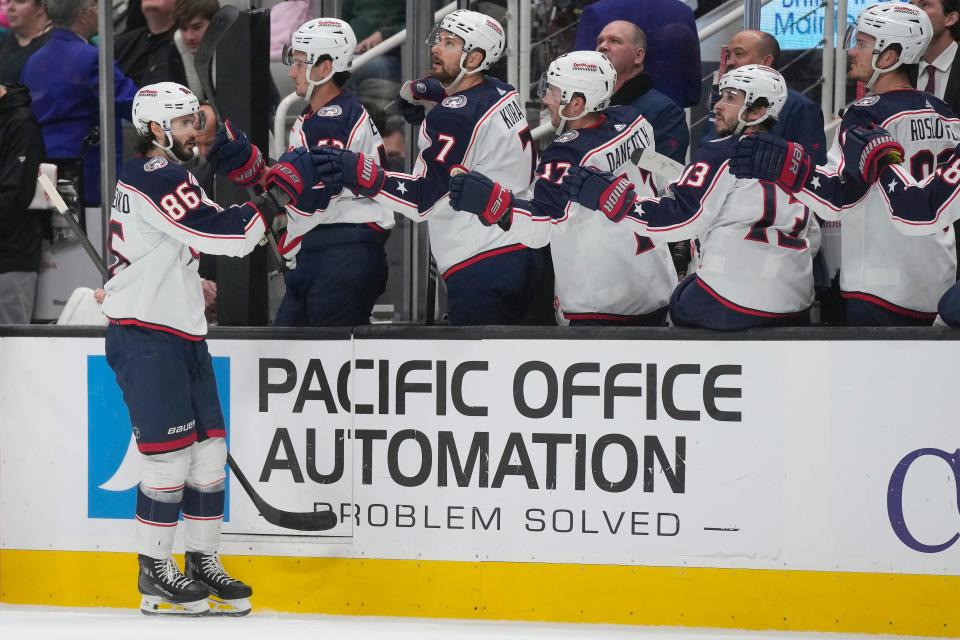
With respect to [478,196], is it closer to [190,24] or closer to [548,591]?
[548,591]

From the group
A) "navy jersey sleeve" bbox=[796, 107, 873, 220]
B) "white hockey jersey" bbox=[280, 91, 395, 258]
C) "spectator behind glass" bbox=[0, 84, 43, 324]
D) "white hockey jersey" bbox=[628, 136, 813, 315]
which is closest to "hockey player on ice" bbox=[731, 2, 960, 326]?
"navy jersey sleeve" bbox=[796, 107, 873, 220]

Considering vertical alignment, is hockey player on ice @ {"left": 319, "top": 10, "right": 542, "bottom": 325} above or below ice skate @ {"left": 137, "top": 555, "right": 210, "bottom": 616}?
above

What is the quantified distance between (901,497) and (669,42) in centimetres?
173

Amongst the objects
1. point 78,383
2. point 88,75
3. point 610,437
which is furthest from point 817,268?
Answer: point 88,75

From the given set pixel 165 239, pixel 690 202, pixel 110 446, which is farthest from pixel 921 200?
pixel 110 446

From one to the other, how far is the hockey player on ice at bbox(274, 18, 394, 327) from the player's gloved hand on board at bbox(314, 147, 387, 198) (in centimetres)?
17

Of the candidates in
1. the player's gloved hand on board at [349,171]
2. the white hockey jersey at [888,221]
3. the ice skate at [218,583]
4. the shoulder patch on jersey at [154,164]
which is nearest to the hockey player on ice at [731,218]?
the white hockey jersey at [888,221]

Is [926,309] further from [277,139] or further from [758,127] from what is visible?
[277,139]

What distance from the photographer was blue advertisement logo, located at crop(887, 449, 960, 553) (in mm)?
3859

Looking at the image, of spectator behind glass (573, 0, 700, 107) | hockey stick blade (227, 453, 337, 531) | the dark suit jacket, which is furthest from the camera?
spectator behind glass (573, 0, 700, 107)

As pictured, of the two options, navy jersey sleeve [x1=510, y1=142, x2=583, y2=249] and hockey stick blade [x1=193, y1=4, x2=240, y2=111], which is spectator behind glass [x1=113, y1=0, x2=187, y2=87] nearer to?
hockey stick blade [x1=193, y1=4, x2=240, y2=111]

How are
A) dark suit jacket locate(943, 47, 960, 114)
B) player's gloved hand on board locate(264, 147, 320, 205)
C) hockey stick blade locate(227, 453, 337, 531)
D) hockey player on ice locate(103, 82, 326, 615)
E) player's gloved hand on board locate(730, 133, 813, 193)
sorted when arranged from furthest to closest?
dark suit jacket locate(943, 47, 960, 114) < hockey stick blade locate(227, 453, 337, 531) < player's gloved hand on board locate(264, 147, 320, 205) < hockey player on ice locate(103, 82, 326, 615) < player's gloved hand on board locate(730, 133, 813, 193)

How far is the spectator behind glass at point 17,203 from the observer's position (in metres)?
5.07

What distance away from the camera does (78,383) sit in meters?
4.35
